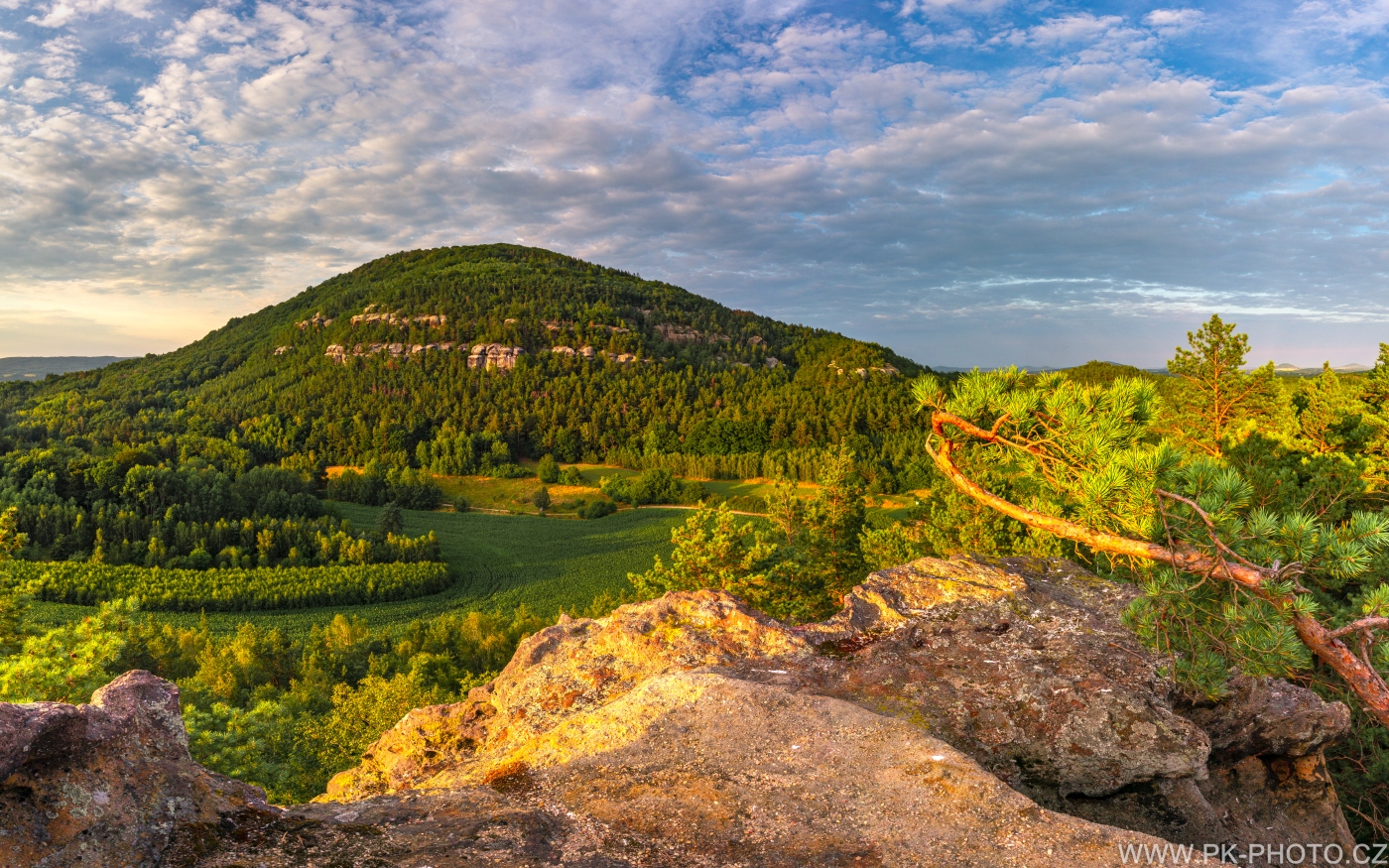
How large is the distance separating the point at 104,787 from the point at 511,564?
88404 mm

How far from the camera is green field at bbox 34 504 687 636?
219 ft

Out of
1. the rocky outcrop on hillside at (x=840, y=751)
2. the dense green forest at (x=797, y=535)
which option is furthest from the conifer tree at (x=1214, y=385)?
the rocky outcrop on hillside at (x=840, y=751)

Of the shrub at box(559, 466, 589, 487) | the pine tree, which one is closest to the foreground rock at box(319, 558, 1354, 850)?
the pine tree

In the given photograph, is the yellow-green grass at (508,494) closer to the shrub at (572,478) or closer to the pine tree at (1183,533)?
the shrub at (572,478)

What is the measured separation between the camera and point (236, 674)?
4375 cm

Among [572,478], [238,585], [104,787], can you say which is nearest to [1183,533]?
[104,787]

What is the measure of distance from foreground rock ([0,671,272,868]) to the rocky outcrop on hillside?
0.16m

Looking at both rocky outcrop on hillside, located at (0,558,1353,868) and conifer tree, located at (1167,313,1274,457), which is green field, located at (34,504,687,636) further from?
rocky outcrop on hillside, located at (0,558,1353,868)

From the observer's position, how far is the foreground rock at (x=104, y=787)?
13.9 feet

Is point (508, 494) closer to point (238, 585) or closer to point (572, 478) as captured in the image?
A: point (572, 478)

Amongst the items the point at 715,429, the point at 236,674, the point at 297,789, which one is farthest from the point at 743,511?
the point at 297,789

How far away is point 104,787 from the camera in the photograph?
464 cm

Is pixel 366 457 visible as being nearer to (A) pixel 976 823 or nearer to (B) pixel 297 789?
(B) pixel 297 789

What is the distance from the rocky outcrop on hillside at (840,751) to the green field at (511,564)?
2384 inches
